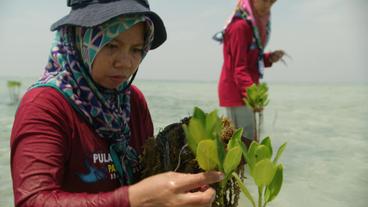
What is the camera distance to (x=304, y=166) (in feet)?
14.9

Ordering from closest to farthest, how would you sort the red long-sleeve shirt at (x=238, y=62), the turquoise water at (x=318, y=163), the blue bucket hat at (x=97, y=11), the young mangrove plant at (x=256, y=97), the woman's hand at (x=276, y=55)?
the blue bucket hat at (x=97, y=11) → the young mangrove plant at (x=256, y=97) → the red long-sleeve shirt at (x=238, y=62) → the woman's hand at (x=276, y=55) → the turquoise water at (x=318, y=163)

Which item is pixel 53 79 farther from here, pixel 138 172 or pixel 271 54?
pixel 271 54

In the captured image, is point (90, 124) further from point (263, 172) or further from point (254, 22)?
point (254, 22)

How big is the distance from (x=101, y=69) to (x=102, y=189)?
14.4 inches

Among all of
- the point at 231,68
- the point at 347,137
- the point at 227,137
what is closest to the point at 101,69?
the point at 227,137

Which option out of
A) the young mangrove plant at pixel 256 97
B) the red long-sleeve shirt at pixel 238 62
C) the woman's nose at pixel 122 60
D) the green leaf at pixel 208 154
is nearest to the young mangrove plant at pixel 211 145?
the green leaf at pixel 208 154

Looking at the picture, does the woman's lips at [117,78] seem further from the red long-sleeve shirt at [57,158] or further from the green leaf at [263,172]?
the green leaf at [263,172]

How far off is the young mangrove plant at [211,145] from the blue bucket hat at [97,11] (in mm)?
401

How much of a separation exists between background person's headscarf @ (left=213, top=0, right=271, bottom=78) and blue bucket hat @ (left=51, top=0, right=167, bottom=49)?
1657 millimetres

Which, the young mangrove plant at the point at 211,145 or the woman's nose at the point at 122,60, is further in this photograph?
the woman's nose at the point at 122,60

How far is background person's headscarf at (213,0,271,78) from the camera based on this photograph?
103 inches

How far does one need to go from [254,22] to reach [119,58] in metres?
1.79

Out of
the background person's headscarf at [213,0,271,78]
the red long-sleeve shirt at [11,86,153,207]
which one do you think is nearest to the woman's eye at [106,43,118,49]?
the red long-sleeve shirt at [11,86,153,207]

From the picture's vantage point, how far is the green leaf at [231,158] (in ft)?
2.28
